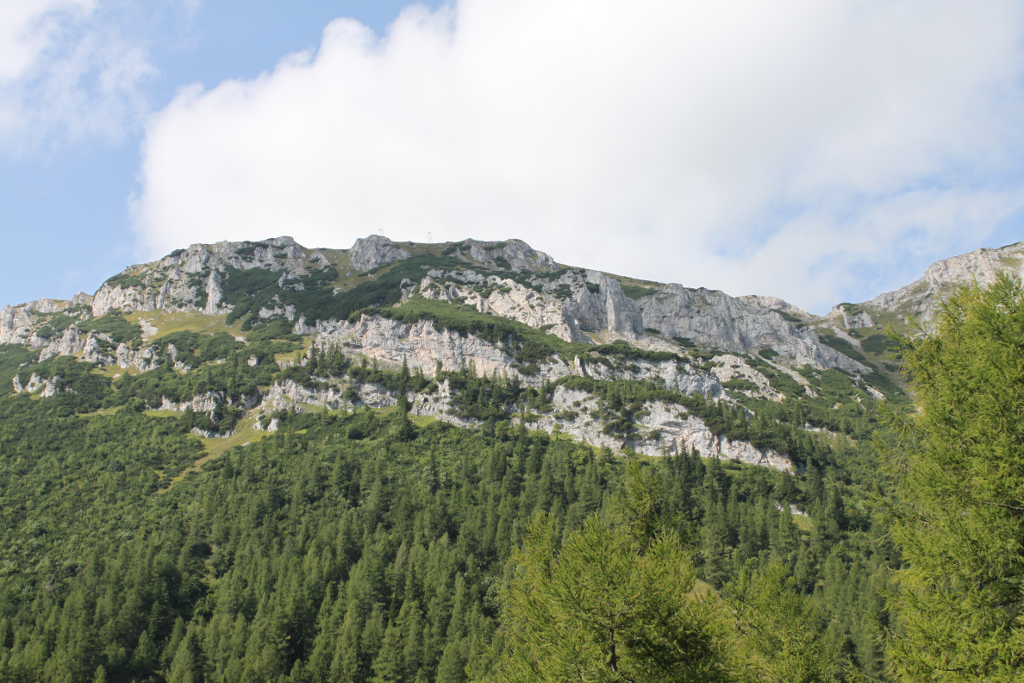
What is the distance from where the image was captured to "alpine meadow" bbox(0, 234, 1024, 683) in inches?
495

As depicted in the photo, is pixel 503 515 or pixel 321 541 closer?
pixel 321 541

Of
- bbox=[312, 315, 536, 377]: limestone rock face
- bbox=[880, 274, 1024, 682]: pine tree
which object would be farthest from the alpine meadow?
bbox=[312, 315, 536, 377]: limestone rock face

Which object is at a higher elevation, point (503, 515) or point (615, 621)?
point (615, 621)

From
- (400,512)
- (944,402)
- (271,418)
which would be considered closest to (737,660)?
(944,402)

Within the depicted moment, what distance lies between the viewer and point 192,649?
239 feet

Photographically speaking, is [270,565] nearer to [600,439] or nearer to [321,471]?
[321,471]

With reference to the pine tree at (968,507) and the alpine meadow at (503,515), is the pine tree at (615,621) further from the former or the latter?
the pine tree at (968,507)

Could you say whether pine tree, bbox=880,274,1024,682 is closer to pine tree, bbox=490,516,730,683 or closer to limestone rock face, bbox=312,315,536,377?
pine tree, bbox=490,516,730,683

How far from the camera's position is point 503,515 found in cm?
10350

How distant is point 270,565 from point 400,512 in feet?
79.5

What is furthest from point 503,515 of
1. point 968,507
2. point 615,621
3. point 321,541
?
point 968,507

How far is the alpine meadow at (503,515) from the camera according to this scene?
41.2 ft

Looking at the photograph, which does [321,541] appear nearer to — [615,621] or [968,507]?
[615,621]

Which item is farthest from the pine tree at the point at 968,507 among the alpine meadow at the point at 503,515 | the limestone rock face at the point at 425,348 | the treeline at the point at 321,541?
the limestone rock face at the point at 425,348
